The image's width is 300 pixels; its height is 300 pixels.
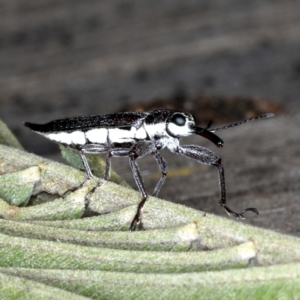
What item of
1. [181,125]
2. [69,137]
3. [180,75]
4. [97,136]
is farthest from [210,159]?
[180,75]

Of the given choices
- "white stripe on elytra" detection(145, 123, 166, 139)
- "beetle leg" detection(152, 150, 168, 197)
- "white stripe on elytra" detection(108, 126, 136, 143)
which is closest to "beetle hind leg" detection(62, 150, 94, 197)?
"beetle leg" detection(152, 150, 168, 197)

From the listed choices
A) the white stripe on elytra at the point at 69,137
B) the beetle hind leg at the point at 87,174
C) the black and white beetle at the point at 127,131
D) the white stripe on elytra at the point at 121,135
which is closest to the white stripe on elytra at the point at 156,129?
the black and white beetle at the point at 127,131

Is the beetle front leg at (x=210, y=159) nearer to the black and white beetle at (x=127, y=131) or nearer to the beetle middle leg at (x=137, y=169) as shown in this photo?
the black and white beetle at (x=127, y=131)

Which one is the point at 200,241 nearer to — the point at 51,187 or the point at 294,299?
the point at 294,299

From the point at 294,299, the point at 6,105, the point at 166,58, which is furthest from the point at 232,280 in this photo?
the point at 166,58

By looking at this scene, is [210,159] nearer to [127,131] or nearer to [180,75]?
[127,131]
